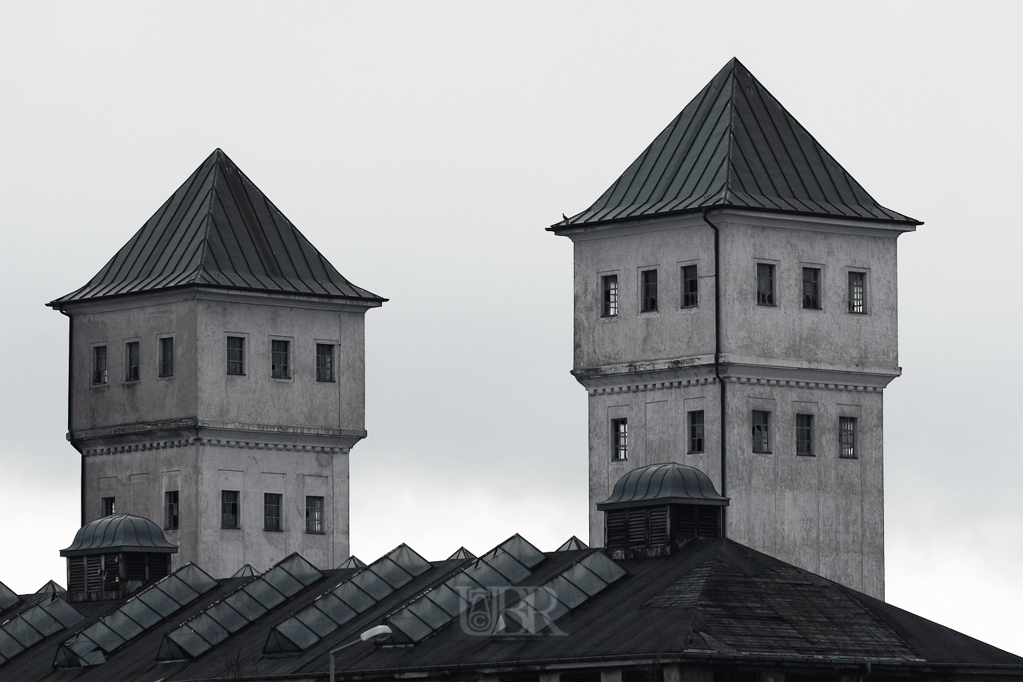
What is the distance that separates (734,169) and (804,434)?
9286 mm

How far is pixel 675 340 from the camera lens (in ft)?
363

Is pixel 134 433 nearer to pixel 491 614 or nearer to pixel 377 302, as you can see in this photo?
pixel 377 302

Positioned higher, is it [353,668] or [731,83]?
[731,83]

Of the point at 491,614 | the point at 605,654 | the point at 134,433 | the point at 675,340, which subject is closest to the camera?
the point at 605,654

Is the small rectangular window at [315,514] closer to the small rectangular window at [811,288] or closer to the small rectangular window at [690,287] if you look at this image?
the small rectangular window at [690,287]

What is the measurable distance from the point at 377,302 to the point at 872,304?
22.9 meters

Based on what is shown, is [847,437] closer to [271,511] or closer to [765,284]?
[765,284]

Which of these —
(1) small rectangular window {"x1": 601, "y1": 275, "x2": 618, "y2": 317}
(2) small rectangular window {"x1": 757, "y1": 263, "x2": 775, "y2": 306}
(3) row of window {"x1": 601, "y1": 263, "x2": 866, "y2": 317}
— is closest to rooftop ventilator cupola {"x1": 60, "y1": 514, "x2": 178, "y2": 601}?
(1) small rectangular window {"x1": 601, "y1": 275, "x2": 618, "y2": 317}

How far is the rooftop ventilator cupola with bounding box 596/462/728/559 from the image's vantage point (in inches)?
4003

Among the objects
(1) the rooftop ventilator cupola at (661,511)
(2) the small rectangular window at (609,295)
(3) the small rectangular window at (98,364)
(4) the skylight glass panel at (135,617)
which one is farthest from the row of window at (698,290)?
(3) the small rectangular window at (98,364)

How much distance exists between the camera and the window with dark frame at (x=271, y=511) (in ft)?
405

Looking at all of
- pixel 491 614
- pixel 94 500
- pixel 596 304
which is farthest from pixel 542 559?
pixel 94 500

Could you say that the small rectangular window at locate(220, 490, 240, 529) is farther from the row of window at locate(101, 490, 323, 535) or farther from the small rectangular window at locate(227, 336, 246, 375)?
the small rectangular window at locate(227, 336, 246, 375)

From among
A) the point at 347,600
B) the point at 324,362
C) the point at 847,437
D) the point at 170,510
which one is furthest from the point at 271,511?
the point at 847,437
